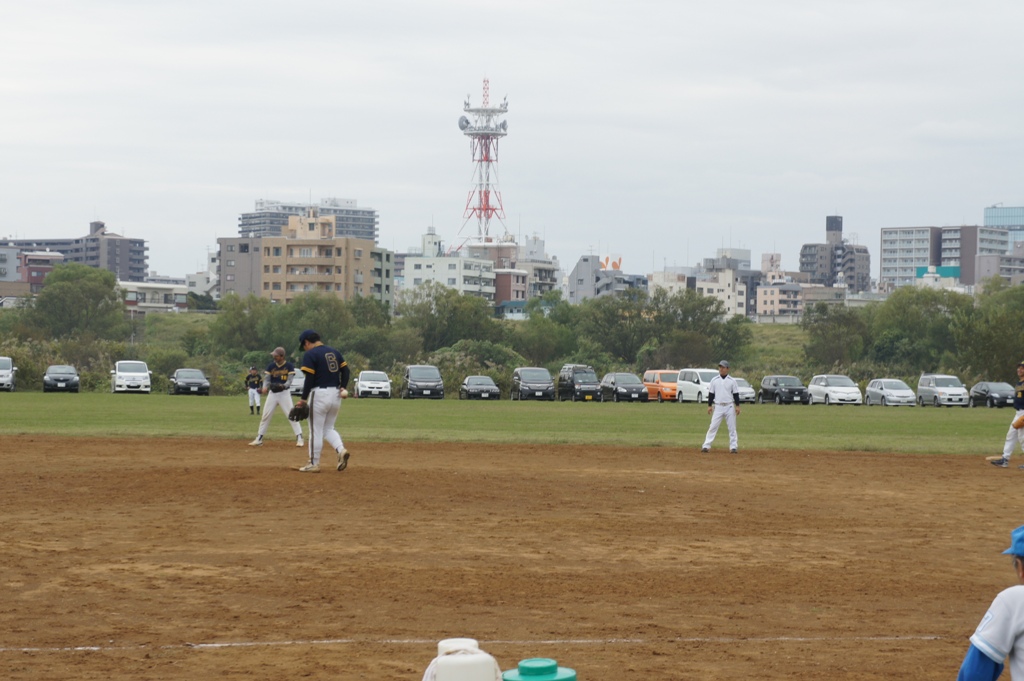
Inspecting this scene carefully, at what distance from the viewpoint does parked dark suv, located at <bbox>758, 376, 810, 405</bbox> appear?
6150 centimetres

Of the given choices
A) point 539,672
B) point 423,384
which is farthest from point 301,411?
A: point 423,384

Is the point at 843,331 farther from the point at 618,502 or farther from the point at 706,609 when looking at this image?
the point at 706,609

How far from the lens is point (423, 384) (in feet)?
197

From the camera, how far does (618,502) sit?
17.1 metres

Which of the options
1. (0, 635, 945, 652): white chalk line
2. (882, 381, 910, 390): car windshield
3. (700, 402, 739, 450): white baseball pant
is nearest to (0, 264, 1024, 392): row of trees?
(882, 381, 910, 390): car windshield

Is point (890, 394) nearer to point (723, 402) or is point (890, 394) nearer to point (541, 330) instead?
point (723, 402)

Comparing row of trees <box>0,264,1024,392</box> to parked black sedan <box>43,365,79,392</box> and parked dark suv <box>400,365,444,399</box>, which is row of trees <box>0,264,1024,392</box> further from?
parked black sedan <box>43,365,79,392</box>

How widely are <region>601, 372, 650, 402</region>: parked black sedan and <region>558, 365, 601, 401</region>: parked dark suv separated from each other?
2.45 ft

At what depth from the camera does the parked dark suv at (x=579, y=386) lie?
61.9 m

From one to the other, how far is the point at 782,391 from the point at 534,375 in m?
11.8

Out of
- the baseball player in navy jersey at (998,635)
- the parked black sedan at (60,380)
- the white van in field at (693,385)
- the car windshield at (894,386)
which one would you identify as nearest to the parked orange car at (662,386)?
the white van in field at (693,385)

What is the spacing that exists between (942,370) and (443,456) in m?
66.1

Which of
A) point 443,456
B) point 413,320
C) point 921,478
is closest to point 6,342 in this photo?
point 413,320

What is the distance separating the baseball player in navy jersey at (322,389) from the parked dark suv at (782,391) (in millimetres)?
45265
